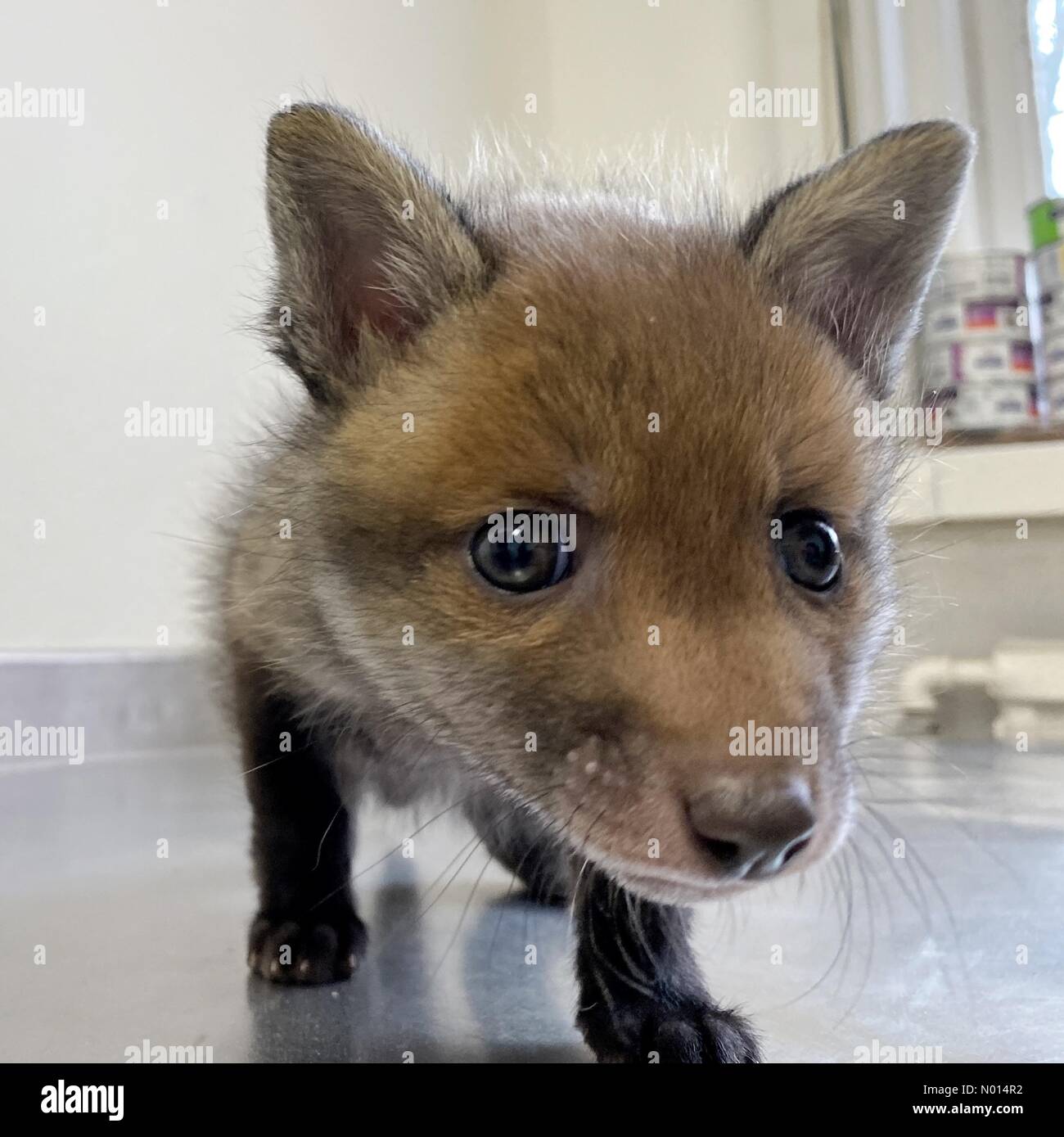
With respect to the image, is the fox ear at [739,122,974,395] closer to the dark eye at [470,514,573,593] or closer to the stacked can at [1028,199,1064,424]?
the dark eye at [470,514,573,593]

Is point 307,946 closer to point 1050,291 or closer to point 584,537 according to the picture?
point 584,537

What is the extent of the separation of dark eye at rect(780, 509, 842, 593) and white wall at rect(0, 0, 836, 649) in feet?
5.19

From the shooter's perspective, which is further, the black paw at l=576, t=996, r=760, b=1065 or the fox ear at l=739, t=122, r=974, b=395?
the fox ear at l=739, t=122, r=974, b=395

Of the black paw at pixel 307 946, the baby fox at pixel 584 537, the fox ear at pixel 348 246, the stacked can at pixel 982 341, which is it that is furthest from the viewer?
the stacked can at pixel 982 341

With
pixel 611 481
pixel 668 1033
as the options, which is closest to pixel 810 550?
pixel 611 481

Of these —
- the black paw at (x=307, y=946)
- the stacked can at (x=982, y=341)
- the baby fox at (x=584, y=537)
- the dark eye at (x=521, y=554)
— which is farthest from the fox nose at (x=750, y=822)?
the stacked can at (x=982, y=341)

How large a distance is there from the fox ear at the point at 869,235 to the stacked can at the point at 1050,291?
181 centimetres

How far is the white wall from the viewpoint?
2527mm

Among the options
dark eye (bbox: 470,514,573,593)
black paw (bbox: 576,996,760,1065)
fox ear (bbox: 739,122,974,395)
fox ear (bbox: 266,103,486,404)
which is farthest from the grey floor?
fox ear (bbox: 266,103,486,404)

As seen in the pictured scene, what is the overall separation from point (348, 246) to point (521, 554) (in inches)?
18.5

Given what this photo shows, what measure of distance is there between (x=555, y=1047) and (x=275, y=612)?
0.63m

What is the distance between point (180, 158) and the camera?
2723 millimetres

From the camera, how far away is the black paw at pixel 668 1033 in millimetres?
945

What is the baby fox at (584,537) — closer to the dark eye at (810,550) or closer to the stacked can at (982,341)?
the dark eye at (810,550)
